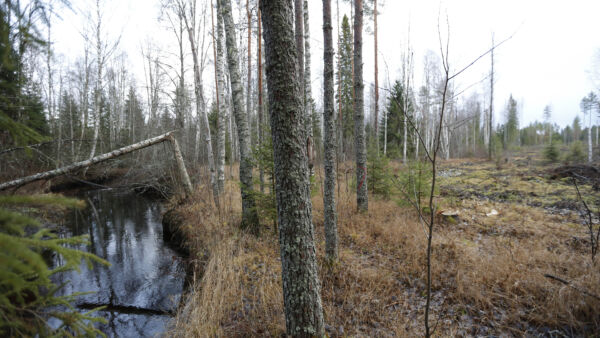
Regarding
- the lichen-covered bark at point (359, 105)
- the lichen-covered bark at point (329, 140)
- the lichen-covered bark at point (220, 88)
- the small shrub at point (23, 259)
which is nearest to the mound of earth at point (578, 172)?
the lichen-covered bark at point (359, 105)

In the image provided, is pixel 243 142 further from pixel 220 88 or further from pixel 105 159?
pixel 220 88

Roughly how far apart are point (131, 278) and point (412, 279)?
592cm

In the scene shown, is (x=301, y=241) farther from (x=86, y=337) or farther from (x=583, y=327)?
(x=583, y=327)

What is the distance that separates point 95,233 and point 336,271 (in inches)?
349

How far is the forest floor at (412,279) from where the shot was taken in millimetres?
2719

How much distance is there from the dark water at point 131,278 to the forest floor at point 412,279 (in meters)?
0.64

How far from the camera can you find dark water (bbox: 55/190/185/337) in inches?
154

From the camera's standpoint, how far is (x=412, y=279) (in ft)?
12.1

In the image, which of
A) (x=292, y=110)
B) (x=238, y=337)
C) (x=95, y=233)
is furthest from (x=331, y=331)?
(x=95, y=233)

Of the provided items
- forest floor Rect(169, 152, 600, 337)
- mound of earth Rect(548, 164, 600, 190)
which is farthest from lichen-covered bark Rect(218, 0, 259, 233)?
mound of earth Rect(548, 164, 600, 190)

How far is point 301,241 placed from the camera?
6.75ft

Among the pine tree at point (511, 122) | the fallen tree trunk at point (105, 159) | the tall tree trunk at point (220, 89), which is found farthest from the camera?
the pine tree at point (511, 122)

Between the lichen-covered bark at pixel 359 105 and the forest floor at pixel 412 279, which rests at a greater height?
the lichen-covered bark at pixel 359 105

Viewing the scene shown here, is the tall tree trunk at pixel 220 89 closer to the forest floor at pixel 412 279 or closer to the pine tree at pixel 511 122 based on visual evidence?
the forest floor at pixel 412 279
